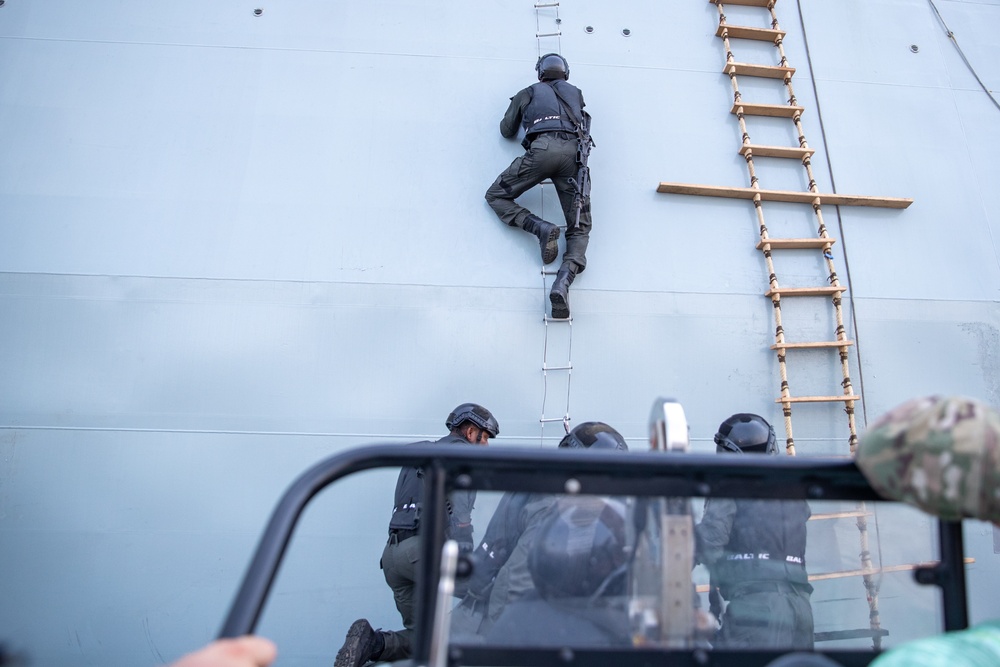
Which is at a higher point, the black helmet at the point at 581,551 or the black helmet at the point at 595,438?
the black helmet at the point at 595,438

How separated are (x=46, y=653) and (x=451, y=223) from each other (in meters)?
2.97

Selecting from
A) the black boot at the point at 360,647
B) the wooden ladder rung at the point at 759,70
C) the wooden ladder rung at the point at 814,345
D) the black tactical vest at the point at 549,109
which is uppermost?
the wooden ladder rung at the point at 759,70

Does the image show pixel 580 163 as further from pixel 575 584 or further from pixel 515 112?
pixel 575 584

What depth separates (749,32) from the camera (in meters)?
4.69

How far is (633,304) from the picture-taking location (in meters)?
4.03

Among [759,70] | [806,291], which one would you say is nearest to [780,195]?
[806,291]

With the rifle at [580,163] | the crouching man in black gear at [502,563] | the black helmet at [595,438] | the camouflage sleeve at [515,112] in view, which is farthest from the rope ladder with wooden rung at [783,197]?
the crouching man in black gear at [502,563]

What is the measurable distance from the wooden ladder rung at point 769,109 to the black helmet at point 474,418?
2.67 meters

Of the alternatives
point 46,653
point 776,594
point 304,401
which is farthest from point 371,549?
point 776,594

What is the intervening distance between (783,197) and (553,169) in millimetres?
1461

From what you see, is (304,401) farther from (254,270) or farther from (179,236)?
(179,236)

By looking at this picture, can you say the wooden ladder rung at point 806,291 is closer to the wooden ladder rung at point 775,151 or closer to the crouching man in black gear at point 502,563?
the wooden ladder rung at point 775,151

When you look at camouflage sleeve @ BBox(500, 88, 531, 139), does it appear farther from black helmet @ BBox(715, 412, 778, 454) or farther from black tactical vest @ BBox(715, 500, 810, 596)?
black tactical vest @ BBox(715, 500, 810, 596)

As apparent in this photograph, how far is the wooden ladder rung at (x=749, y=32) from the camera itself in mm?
4656
